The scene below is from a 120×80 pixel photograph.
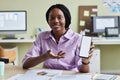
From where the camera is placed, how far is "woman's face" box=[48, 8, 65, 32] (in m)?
1.95

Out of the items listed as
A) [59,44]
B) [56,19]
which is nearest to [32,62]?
[59,44]

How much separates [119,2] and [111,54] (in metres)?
0.95

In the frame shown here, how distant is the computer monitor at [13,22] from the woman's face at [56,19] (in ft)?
8.43

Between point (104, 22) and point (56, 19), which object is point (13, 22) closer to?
point (104, 22)

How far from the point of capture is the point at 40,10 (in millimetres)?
4574

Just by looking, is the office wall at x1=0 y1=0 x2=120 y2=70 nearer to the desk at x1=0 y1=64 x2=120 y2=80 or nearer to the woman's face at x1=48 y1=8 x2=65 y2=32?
the woman's face at x1=48 y1=8 x2=65 y2=32

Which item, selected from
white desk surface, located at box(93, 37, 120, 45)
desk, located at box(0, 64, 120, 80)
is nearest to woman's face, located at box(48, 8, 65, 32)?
desk, located at box(0, 64, 120, 80)

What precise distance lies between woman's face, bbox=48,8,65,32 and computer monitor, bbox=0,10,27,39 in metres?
2.57

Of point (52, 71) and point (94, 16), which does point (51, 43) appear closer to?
point (52, 71)

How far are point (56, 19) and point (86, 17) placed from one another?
2625 mm

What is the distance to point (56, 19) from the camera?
1947mm

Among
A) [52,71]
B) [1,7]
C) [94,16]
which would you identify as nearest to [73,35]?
[52,71]

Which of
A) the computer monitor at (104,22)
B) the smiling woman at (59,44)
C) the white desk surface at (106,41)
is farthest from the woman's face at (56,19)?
the computer monitor at (104,22)

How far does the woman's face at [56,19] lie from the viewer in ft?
6.39
